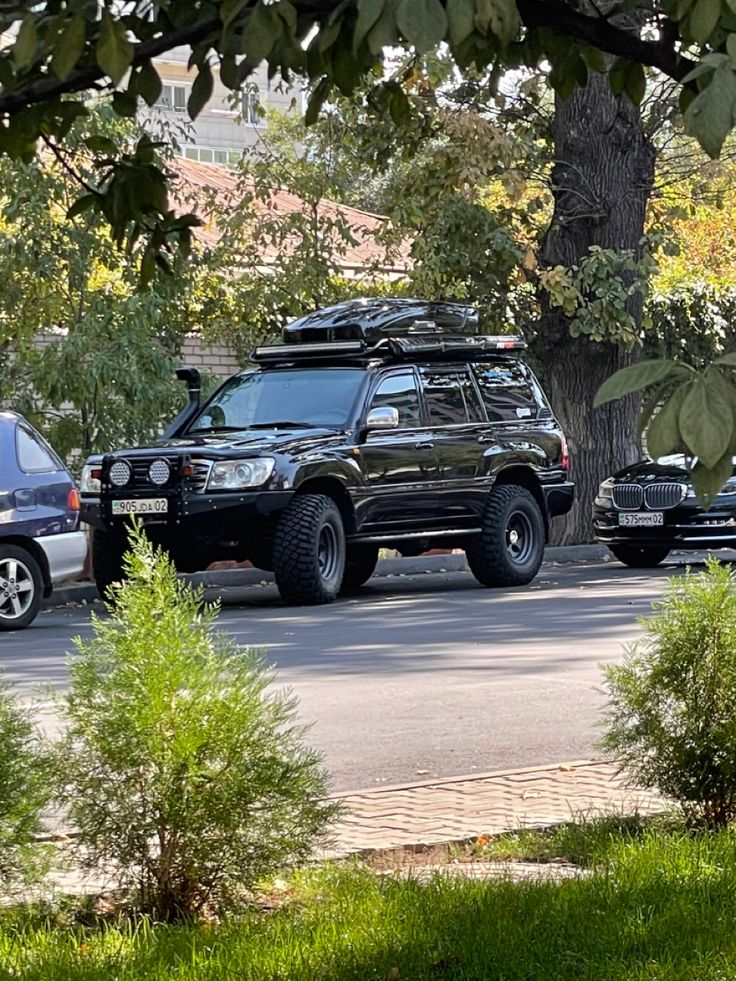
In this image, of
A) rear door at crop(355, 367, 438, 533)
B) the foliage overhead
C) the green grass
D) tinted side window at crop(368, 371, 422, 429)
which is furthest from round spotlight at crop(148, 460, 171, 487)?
the foliage overhead

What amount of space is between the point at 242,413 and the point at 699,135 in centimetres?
1424

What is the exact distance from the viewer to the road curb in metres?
18.1

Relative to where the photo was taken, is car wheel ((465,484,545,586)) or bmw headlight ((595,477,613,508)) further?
bmw headlight ((595,477,613,508))

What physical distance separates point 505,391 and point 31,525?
18.2 ft

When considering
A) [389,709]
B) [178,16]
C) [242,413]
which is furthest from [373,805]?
[242,413]

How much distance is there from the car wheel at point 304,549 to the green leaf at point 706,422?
13040 millimetres

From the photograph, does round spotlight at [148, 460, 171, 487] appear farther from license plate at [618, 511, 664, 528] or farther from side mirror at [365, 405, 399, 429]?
license plate at [618, 511, 664, 528]

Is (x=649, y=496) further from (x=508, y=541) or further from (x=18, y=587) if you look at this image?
(x=18, y=587)

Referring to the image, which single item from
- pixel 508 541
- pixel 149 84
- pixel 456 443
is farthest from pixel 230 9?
pixel 508 541

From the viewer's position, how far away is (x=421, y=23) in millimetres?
3170

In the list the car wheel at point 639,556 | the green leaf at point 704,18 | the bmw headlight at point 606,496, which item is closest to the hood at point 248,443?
the bmw headlight at point 606,496

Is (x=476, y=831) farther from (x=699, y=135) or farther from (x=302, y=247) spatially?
(x=302, y=247)

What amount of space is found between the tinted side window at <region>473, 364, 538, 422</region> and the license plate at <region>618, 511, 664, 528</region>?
195 centimetres

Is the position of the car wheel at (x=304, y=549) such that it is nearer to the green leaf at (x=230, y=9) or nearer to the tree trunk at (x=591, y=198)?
the tree trunk at (x=591, y=198)
